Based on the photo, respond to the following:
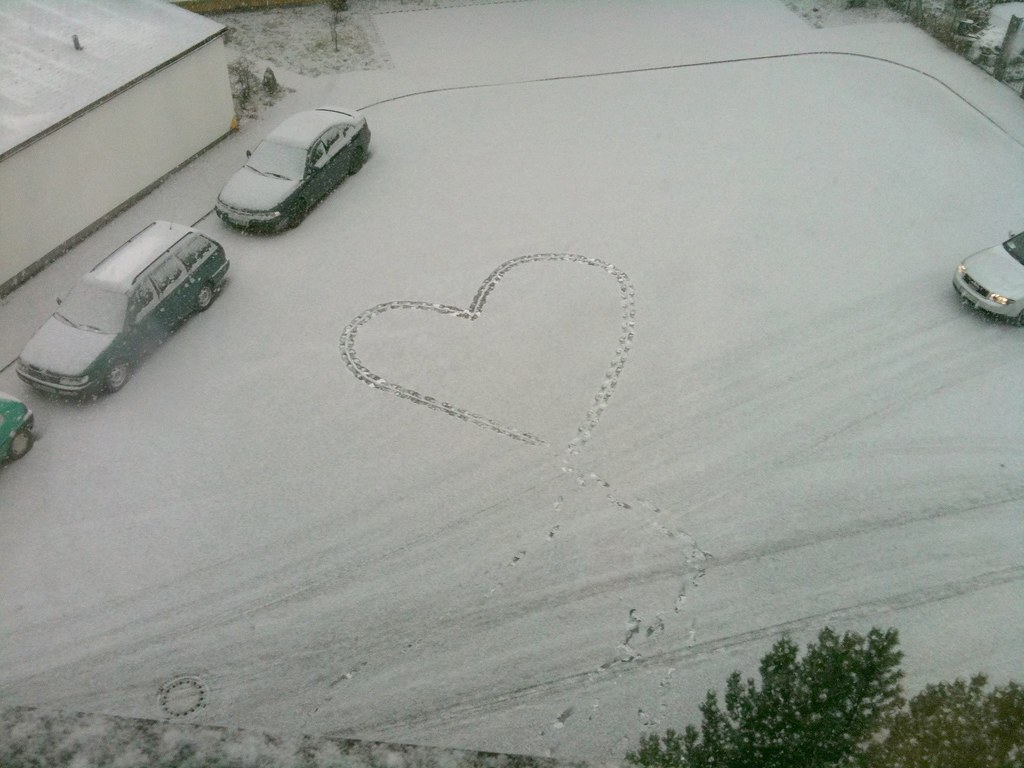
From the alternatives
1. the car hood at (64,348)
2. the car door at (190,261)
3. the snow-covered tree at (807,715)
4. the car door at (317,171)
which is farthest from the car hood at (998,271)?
the car hood at (64,348)

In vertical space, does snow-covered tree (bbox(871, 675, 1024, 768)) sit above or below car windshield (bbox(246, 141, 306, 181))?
above

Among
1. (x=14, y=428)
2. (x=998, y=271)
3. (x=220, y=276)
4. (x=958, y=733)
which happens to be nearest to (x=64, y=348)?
(x=14, y=428)

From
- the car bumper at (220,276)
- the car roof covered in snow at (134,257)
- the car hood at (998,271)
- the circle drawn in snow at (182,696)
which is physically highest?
the car hood at (998,271)

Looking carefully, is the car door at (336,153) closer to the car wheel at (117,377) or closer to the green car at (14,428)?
the car wheel at (117,377)

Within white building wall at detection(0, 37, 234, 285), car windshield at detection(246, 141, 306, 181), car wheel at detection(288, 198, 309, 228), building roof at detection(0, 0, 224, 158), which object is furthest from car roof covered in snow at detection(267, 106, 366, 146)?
building roof at detection(0, 0, 224, 158)

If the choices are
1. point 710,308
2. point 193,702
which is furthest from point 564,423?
point 193,702

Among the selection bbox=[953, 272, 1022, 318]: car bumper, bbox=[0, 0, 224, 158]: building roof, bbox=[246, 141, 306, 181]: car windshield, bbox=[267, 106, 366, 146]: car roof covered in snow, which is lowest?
bbox=[246, 141, 306, 181]: car windshield

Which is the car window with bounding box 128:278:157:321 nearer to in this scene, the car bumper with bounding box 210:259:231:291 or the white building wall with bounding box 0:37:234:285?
the car bumper with bounding box 210:259:231:291
